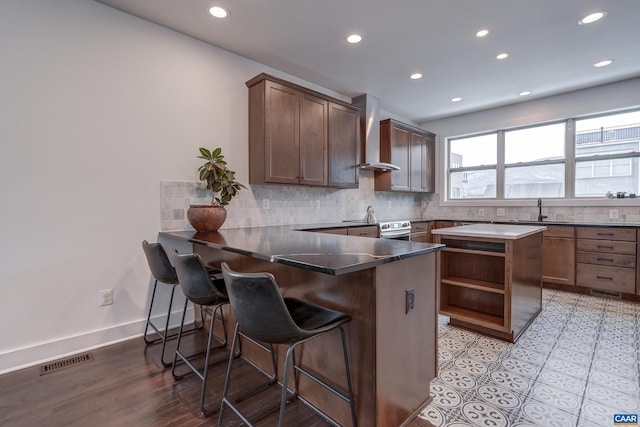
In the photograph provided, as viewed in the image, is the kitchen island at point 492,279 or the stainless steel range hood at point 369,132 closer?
the kitchen island at point 492,279

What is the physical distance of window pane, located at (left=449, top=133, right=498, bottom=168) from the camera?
509 centimetres

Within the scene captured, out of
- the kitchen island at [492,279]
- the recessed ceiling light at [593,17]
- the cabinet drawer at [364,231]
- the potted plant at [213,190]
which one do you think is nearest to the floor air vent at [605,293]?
the kitchen island at [492,279]

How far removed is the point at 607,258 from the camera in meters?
3.60

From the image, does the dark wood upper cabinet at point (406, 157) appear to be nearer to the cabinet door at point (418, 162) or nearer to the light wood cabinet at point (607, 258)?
the cabinet door at point (418, 162)

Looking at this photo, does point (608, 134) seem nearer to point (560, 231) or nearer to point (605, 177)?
Answer: point (605, 177)

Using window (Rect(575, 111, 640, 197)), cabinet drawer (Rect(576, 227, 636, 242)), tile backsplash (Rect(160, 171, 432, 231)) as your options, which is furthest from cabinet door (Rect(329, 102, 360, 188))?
window (Rect(575, 111, 640, 197))

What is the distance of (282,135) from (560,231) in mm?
3819

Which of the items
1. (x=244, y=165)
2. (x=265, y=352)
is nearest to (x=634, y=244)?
(x=265, y=352)

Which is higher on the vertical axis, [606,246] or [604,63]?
[604,63]

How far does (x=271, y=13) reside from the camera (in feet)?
7.98

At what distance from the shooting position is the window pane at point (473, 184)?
511cm

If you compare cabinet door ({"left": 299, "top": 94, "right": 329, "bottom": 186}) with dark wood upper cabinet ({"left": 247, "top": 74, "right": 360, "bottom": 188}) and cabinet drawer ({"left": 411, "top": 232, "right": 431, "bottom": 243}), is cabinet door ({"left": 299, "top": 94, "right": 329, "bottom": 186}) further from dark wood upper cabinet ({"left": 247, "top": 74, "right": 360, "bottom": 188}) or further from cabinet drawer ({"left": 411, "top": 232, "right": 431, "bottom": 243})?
cabinet drawer ({"left": 411, "top": 232, "right": 431, "bottom": 243})

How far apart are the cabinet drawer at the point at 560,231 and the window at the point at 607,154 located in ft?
2.50

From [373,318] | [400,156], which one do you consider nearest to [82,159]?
[373,318]
